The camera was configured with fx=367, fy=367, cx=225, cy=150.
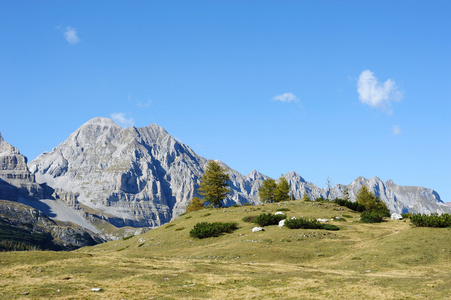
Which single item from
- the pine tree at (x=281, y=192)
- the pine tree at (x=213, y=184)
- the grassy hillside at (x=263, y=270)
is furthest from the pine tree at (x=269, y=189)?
the grassy hillside at (x=263, y=270)

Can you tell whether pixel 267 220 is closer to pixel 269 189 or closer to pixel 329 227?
pixel 329 227

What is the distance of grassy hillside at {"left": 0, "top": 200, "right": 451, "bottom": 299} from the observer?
822 inches

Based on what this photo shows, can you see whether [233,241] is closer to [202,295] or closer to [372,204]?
[202,295]

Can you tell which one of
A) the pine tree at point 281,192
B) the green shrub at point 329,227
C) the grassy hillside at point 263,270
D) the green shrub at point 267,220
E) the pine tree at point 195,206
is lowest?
the grassy hillside at point 263,270

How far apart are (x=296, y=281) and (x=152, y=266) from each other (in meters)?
Result: 11.5

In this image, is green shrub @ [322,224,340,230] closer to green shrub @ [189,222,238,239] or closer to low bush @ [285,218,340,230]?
low bush @ [285,218,340,230]

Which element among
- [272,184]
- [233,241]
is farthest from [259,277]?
[272,184]

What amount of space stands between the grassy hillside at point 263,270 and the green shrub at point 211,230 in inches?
104

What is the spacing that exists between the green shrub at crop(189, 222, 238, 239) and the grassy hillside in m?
2.63

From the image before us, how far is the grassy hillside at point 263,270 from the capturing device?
20.9m

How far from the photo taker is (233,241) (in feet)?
160

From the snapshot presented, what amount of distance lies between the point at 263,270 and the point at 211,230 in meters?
26.3

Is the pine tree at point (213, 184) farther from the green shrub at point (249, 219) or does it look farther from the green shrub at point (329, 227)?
the green shrub at point (329, 227)

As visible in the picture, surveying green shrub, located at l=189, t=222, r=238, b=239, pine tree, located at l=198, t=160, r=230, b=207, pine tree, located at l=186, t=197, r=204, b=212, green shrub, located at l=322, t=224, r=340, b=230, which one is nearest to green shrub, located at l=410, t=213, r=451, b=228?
green shrub, located at l=322, t=224, r=340, b=230
